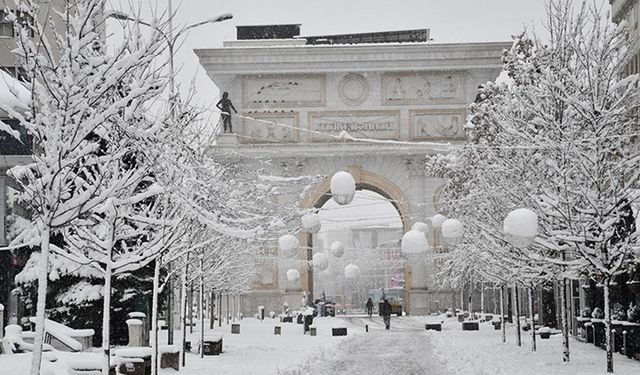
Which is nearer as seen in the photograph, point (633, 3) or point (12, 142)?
point (12, 142)

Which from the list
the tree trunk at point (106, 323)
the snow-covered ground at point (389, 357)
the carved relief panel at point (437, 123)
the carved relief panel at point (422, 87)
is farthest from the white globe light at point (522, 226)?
the carved relief panel at point (422, 87)

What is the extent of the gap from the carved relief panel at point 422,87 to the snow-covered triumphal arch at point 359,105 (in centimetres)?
6

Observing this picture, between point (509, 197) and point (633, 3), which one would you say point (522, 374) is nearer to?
→ point (509, 197)

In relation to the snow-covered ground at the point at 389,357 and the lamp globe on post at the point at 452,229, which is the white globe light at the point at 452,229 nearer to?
the lamp globe on post at the point at 452,229

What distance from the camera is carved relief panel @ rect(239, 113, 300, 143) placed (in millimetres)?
60844

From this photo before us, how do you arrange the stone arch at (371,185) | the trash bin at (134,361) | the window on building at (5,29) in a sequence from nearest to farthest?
the trash bin at (134,361), the window on building at (5,29), the stone arch at (371,185)

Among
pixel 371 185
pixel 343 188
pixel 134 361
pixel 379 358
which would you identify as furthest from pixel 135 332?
pixel 371 185

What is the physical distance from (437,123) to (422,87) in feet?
7.93

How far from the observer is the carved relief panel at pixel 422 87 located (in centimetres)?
6144

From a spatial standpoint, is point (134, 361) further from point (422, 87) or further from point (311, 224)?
point (422, 87)

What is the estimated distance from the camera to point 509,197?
85.7ft

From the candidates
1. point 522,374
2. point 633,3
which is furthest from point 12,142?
point 633,3

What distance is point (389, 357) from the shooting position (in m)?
28.7

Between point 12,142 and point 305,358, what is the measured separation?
412 inches
